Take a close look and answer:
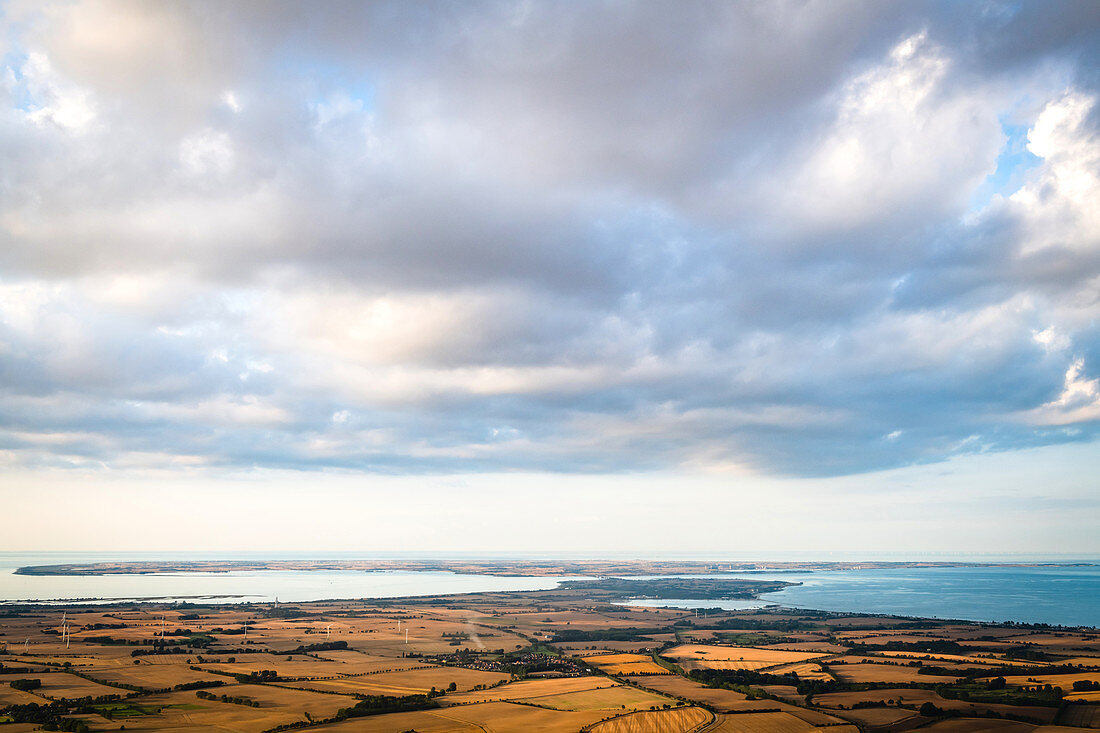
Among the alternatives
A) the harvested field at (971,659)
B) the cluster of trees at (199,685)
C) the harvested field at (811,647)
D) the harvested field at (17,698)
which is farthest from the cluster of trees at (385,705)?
the harvested field at (971,659)

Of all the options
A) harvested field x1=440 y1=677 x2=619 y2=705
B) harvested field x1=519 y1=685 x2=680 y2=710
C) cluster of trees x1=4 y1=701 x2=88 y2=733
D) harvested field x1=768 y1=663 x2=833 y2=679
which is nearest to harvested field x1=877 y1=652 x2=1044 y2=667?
harvested field x1=768 y1=663 x2=833 y2=679

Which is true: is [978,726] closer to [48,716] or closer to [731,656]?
[731,656]

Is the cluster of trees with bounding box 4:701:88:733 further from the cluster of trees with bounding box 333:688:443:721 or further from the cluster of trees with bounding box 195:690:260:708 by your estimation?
the cluster of trees with bounding box 333:688:443:721

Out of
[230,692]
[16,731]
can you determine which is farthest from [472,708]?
[16,731]

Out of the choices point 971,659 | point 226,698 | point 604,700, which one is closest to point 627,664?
point 604,700

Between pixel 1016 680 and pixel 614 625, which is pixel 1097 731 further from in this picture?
pixel 614 625
